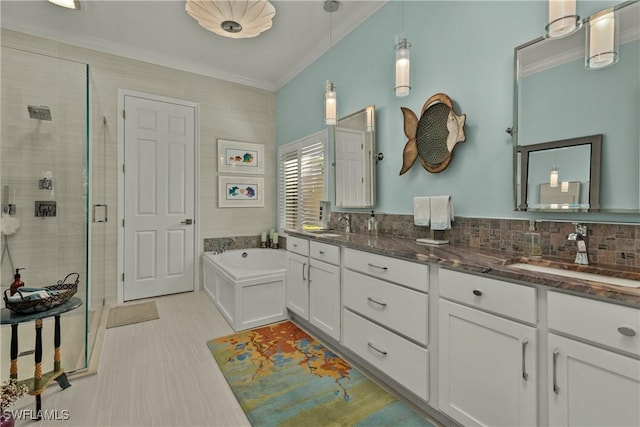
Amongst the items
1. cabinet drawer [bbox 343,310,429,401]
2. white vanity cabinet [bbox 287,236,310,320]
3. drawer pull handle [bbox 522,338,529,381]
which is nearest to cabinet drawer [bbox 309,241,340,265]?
white vanity cabinet [bbox 287,236,310,320]

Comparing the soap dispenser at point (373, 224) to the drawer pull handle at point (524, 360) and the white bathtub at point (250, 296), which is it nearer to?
the white bathtub at point (250, 296)

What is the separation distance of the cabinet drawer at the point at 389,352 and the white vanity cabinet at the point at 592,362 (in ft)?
1.93

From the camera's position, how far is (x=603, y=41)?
1.35m

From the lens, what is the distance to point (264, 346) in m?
2.48

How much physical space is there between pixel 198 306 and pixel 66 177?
182 centimetres

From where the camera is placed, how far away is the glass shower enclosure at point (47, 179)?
2244 millimetres

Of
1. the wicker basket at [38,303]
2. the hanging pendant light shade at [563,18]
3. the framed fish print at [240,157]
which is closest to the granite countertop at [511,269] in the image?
the hanging pendant light shade at [563,18]

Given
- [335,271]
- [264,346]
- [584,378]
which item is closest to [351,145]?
[335,271]

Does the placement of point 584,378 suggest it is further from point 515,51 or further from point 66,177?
point 66,177

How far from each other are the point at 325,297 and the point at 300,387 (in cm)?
66

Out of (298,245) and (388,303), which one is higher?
(298,245)

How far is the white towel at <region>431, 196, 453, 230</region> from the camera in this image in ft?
6.55
